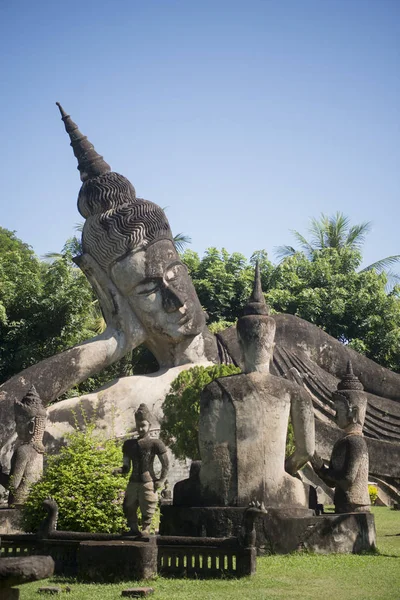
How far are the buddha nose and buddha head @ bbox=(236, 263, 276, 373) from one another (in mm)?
8023

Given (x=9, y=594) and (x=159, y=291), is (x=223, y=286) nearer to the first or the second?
(x=159, y=291)

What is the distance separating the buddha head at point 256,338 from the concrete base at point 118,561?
8.75 ft

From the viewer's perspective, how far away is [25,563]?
4629 mm

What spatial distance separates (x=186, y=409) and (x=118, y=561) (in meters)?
8.42

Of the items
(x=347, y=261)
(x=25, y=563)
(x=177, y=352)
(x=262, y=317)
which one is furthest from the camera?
(x=347, y=261)

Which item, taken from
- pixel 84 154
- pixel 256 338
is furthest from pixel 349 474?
pixel 84 154

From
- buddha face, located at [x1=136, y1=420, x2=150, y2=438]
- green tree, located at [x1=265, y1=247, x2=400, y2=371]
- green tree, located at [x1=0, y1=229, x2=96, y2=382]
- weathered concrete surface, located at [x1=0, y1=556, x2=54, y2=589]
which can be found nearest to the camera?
weathered concrete surface, located at [x1=0, y1=556, x2=54, y2=589]

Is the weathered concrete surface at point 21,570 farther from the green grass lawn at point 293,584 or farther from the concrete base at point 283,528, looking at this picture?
the concrete base at point 283,528

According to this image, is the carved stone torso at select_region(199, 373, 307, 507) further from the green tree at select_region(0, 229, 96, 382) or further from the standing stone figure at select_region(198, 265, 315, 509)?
the green tree at select_region(0, 229, 96, 382)

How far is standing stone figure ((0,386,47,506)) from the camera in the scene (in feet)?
43.2

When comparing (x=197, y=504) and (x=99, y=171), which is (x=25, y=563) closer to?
(x=197, y=504)

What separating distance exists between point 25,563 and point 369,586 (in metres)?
4.47

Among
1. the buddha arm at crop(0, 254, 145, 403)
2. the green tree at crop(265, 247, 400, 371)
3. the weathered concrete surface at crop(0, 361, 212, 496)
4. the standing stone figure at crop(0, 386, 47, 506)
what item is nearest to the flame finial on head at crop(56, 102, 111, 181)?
the buddha arm at crop(0, 254, 145, 403)

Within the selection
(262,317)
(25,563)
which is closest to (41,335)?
(262,317)
